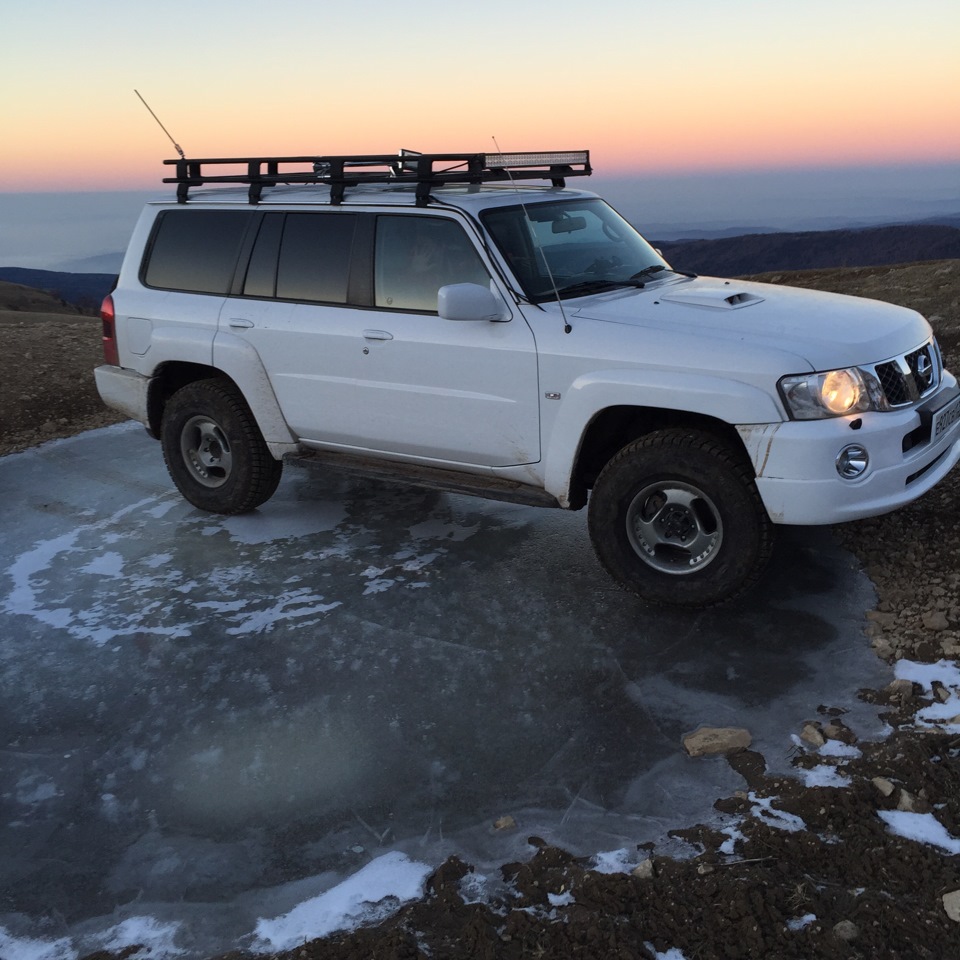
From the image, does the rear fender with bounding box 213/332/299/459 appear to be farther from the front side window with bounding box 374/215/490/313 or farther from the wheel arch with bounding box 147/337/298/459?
the front side window with bounding box 374/215/490/313

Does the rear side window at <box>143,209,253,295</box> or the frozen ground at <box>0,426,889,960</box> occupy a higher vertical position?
the rear side window at <box>143,209,253,295</box>

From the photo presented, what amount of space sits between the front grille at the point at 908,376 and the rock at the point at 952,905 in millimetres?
2241

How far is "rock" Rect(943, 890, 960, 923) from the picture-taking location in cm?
285

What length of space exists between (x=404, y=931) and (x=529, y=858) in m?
0.50

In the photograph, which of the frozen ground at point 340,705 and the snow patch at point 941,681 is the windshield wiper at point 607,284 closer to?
the frozen ground at point 340,705

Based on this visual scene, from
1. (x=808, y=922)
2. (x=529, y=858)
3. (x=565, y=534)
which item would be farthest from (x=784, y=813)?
(x=565, y=534)

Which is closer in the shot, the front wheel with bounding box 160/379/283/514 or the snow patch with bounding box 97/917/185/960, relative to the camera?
the snow patch with bounding box 97/917/185/960

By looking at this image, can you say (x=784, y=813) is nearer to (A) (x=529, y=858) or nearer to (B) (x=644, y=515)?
(A) (x=529, y=858)

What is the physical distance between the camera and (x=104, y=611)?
207 inches

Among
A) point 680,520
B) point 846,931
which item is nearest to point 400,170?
point 680,520

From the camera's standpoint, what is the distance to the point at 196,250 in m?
6.29

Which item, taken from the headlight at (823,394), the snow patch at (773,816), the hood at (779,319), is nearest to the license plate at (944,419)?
the hood at (779,319)

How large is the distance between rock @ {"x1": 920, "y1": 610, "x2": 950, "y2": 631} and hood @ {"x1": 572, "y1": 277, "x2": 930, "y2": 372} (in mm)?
1217

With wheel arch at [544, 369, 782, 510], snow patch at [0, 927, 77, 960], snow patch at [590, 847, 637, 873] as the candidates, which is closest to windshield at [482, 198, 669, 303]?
wheel arch at [544, 369, 782, 510]
